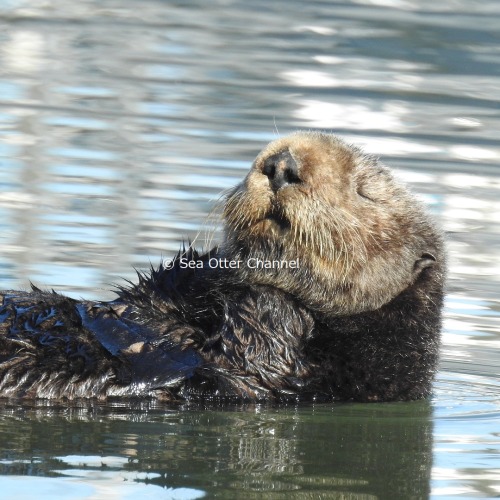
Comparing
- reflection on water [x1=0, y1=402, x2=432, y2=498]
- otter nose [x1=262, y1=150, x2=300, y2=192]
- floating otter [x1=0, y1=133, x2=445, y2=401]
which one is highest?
otter nose [x1=262, y1=150, x2=300, y2=192]

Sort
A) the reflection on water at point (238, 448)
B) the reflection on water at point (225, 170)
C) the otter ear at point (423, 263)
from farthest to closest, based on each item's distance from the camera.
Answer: the otter ear at point (423, 263)
the reflection on water at point (225, 170)
the reflection on water at point (238, 448)

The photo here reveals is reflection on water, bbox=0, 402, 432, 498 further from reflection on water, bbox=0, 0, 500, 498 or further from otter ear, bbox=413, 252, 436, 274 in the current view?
otter ear, bbox=413, 252, 436, 274

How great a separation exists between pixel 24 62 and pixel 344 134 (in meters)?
5.27

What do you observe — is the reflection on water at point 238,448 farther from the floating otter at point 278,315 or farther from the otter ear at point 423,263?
the otter ear at point 423,263

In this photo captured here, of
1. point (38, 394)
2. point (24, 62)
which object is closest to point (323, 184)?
point (38, 394)

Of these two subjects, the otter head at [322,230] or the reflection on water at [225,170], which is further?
the otter head at [322,230]

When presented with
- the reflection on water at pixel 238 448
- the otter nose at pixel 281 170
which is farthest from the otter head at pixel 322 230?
the reflection on water at pixel 238 448

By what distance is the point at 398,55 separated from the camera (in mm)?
17312

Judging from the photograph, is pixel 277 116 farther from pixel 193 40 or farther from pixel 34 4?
pixel 34 4

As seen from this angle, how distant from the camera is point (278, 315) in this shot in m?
5.71

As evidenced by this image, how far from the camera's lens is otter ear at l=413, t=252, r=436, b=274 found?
5.94 metres

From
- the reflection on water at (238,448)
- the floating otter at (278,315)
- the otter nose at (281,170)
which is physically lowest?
the reflection on water at (238,448)

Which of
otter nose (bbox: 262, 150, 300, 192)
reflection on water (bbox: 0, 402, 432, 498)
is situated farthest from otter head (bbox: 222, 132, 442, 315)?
reflection on water (bbox: 0, 402, 432, 498)

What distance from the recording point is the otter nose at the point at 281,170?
5.58m
